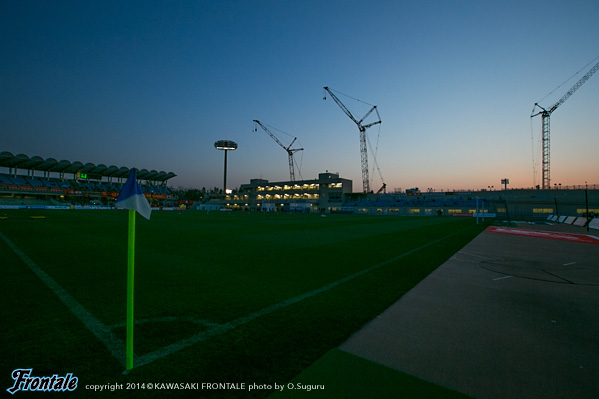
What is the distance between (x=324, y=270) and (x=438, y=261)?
4487 millimetres

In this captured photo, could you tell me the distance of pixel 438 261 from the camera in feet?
32.4

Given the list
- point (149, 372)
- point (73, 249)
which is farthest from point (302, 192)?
point (149, 372)

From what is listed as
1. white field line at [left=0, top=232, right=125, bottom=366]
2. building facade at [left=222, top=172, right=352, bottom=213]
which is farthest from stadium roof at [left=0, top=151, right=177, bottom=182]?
white field line at [left=0, top=232, right=125, bottom=366]

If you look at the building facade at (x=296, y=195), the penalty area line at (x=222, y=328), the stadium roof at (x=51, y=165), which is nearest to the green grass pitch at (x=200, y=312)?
the penalty area line at (x=222, y=328)

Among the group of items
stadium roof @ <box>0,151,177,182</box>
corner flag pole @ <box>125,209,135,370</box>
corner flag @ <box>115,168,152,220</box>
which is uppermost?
stadium roof @ <box>0,151,177,182</box>

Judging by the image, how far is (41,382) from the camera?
9.46 ft

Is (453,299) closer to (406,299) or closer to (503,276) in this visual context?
(406,299)

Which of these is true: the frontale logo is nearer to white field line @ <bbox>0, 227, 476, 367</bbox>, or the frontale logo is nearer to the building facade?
white field line @ <bbox>0, 227, 476, 367</bbox>

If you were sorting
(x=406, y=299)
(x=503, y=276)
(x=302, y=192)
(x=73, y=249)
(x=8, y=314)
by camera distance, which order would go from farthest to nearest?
(x=302, y=192), (x=73, y=249), (x=503, y=276), (x=406, y=299), (x=8, y=314)

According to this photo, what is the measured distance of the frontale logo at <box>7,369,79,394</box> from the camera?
2.77 m

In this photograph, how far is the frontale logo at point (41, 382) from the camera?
9.08 ft

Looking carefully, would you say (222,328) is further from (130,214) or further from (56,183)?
(56,183)

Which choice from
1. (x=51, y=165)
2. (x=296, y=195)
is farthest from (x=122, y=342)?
(x=51, y=165)

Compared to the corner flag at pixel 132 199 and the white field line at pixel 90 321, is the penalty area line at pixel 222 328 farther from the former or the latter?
the corner flag at pixel 132 199
